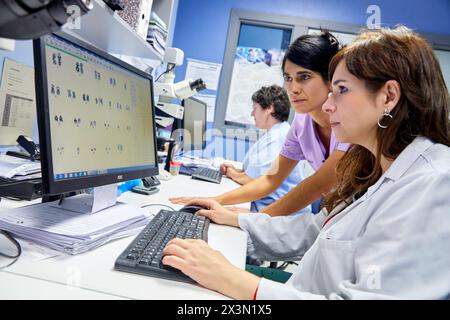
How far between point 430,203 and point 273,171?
1.20 meters

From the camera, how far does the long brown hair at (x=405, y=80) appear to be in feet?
2.41

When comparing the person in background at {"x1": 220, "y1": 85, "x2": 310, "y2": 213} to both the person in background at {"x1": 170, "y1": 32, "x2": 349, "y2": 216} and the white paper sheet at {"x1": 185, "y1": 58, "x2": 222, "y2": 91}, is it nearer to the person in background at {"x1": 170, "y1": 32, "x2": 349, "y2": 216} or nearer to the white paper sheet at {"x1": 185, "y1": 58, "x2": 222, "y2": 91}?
the person in background at {"x1": 170, "y1": 32, "x2": 349, "y2": 216}

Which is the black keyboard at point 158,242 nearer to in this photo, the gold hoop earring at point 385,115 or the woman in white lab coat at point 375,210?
the woman in white lab coat at point 375,210

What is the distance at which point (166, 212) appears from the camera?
900 millimetres

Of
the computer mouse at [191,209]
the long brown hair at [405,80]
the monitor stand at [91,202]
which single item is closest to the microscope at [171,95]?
the computer mouse at [191,209]

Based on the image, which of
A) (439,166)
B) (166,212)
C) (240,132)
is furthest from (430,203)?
(240,132)

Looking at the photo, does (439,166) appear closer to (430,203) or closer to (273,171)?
(430,203)

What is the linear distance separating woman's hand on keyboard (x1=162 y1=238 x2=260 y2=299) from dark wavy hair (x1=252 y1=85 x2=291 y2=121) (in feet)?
6.41

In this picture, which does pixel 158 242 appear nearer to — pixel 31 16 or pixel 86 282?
pixel 86 282

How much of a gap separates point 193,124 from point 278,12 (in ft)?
5.34

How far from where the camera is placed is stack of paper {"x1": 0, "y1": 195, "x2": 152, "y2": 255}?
2.01ft

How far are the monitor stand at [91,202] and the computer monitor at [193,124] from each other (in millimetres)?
1249

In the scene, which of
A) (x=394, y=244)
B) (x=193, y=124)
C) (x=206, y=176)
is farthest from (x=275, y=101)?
(x=394, y=244)

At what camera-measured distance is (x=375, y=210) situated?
0.64 m
